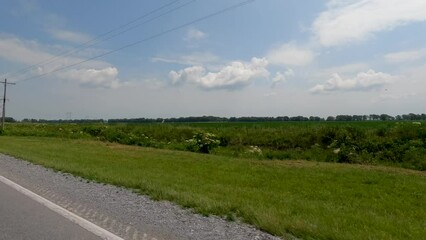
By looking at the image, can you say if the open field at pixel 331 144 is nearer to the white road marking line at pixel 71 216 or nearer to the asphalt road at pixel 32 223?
the white road marking line at pixel 71 216

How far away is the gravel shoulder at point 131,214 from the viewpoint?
6910 millimetres

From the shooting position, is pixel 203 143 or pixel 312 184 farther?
pixel 203 143

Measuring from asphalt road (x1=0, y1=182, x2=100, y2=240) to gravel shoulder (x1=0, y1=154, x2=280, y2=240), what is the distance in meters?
0.45

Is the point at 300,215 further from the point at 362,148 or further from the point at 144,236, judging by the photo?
the point at 362,148

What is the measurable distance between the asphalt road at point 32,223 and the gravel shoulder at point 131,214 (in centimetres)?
45

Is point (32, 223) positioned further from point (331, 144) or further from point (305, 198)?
point (331, 144)

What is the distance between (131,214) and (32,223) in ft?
5.71

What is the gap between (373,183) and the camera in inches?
607

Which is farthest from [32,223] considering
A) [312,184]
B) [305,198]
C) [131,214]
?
[312,184]

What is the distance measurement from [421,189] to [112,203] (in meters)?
9.75

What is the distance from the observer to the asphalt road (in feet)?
22.0

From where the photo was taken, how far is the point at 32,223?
755 centimetres

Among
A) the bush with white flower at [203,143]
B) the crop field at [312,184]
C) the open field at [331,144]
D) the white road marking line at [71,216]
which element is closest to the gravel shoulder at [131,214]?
the white road marking line at [71,216]

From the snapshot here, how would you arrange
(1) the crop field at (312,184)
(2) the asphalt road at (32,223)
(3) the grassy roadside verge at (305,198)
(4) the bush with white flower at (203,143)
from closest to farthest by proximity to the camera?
(2) the asphalt road at (32,223), (3) the grassy roadside verge at (305,198), (1) the crop field at (312,184), (4) the bush with white flower at (203,143)
